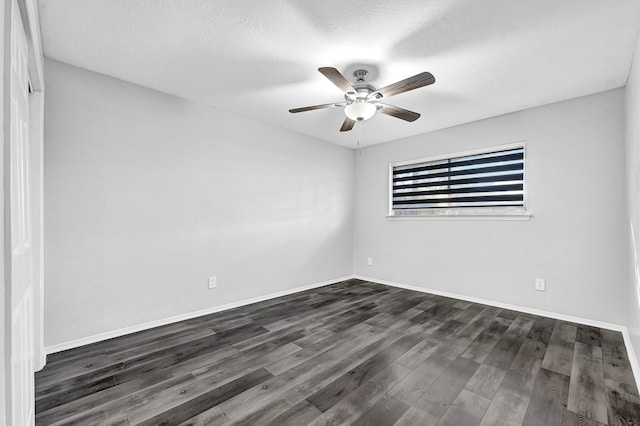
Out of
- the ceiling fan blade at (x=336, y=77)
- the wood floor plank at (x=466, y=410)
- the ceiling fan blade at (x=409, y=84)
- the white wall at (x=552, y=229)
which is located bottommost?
the wood floor plank at (x=466, y=410)

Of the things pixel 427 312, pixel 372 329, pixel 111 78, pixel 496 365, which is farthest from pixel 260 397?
pixel 111 78

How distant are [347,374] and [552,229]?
2.77 meters

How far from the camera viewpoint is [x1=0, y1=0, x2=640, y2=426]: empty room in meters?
1.71

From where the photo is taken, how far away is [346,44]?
84.1 inches

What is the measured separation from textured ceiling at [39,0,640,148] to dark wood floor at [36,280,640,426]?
2.34 metres

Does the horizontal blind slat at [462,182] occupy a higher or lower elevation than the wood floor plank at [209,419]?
higher

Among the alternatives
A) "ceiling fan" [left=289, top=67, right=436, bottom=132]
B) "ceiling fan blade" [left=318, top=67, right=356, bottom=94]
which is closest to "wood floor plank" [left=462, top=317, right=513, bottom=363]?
"ceiling fan" [left=289, top=67, right=436, bottom=132]

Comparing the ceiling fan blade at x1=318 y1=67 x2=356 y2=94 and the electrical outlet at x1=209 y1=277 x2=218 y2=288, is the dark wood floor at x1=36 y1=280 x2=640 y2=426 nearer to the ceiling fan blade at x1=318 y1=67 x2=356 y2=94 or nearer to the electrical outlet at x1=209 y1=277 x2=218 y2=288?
the electrical outlet at x1=209 y1=277 x2=218 y2=288

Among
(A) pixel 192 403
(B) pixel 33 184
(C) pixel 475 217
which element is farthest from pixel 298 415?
(C) pixel 475 217

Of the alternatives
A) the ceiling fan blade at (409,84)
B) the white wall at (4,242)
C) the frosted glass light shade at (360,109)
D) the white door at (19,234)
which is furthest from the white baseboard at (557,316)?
the white door at (19,234)

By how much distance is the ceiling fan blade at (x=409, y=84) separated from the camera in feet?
6.59

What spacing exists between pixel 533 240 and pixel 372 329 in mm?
2127

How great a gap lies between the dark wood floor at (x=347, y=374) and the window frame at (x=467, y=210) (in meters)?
1.20

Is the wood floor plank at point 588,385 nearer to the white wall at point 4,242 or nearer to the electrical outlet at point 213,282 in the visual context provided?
the white wall at point 4,242
